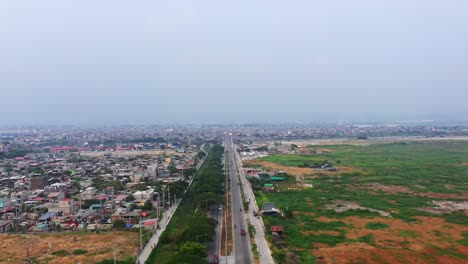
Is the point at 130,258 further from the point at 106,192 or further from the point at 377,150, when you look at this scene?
the point at 377,150

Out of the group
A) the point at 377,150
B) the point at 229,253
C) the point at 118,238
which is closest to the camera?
the point at 229,253

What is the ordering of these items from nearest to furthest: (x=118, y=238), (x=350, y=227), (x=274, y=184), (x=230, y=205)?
(x=118, y=238) → (x=350, y=227) → (x=230, y=205) → (x=274, y=184)

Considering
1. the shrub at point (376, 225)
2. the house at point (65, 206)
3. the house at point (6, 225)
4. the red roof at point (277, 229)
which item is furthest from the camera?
the house at point (65, 206)

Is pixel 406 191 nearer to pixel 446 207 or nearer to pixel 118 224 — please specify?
pixel 446 207

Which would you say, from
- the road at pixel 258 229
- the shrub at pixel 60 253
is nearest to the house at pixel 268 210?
the road at pixel 258 229

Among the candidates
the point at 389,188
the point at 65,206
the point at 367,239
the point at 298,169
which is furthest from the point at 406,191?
the point at 65,206

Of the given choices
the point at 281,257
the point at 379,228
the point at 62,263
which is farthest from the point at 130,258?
the point at 379,228

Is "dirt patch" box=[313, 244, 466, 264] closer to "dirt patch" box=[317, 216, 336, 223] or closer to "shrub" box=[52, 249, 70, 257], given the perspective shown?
"dirt patch" box=[317, 216, 336, 223]

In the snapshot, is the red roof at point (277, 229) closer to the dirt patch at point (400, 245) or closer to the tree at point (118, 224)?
the dirt patch at point (400, 245)
